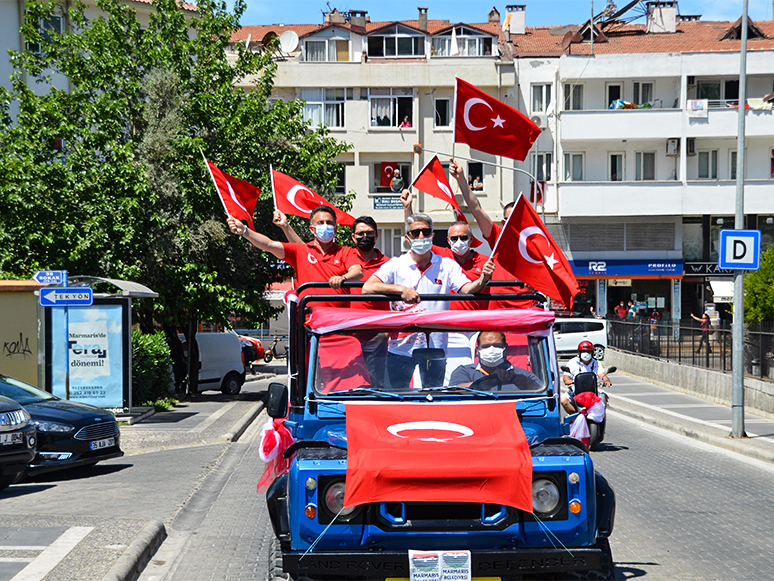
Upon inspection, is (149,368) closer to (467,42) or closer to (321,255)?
(321,255)

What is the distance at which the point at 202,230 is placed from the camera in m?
25.0

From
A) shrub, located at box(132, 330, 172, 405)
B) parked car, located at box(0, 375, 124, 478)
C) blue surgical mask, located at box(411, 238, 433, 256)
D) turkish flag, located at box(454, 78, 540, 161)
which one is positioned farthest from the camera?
shrub, located at box(132, 330, 172, 405)

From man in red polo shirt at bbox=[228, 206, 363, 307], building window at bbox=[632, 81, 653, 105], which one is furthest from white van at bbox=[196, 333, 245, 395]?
building window at bbox=[632, 81, 653, 105]

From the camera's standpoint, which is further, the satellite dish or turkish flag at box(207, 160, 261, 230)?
the satellite dish

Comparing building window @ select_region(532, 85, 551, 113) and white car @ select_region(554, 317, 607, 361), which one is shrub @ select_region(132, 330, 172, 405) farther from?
building window @ select_region(532, 85, 551, 113)

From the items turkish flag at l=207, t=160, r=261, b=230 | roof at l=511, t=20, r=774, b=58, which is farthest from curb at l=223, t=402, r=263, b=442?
roof at l=511, t=20, r=774, b=58

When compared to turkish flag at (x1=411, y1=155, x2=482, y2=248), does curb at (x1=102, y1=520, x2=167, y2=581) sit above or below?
below

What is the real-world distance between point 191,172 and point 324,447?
2056cm

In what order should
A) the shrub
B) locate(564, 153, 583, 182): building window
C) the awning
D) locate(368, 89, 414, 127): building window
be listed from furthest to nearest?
locate(368, 89, 414, 127): building window < locate(564, 153, 583, 182): building window < the awning < the shrub

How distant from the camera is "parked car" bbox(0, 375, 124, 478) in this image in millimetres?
12180

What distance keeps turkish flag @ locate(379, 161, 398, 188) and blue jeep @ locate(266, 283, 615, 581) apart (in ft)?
139

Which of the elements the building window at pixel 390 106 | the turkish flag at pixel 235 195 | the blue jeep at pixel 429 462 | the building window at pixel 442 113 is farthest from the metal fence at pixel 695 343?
the building window at pixel 390 106

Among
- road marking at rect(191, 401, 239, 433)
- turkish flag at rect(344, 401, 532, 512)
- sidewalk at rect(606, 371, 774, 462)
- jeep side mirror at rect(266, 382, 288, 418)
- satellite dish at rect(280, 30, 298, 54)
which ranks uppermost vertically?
satellite dish at rect(280, 30, 298, 54)

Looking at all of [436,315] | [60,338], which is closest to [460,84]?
[436,315]
